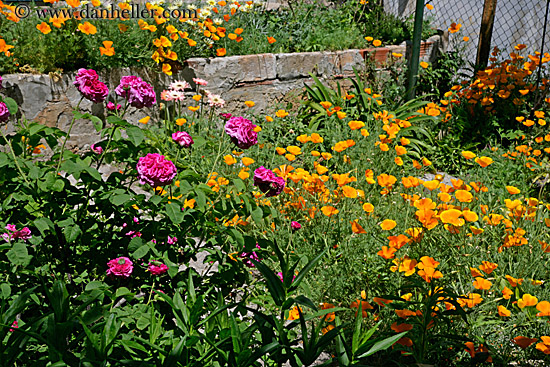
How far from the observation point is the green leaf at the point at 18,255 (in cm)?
168

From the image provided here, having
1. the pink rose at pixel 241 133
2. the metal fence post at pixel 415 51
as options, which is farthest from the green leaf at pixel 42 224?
the metal fence post at pixel 415 51

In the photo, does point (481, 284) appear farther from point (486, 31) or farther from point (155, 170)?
point (486, 31)

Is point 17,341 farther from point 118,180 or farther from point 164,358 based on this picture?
point 118,180

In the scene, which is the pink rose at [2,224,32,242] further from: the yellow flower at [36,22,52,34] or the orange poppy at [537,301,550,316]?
the yellow flower at [36,22,52,34]

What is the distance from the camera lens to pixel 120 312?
1.71 meters

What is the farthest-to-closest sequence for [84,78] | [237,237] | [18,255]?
[84,78], [237,237], [18,255]

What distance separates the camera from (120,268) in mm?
1850

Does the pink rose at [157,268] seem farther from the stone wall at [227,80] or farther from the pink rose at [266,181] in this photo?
the stone wall at [227,80]

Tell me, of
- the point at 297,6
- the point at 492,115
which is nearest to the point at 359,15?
the point at 297,6

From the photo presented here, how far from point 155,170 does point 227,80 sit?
130 inches

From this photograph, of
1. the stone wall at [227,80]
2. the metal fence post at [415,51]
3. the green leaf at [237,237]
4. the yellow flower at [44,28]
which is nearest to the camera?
the green leaf at [237,237]

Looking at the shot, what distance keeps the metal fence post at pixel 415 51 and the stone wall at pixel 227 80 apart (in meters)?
0.34

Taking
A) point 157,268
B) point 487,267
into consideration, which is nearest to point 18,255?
point 157,268

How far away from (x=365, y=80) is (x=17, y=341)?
4.49 m
